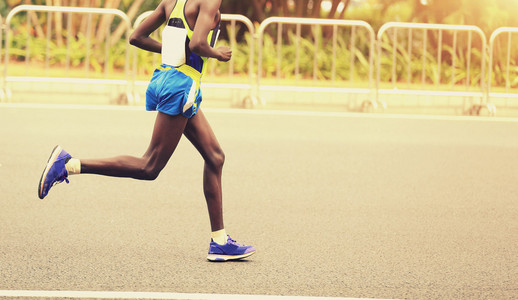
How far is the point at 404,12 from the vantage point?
22.2 metres

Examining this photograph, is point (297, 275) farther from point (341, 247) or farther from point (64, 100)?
point (64, 100)

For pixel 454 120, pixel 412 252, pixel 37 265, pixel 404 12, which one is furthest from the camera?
pixel 404 12

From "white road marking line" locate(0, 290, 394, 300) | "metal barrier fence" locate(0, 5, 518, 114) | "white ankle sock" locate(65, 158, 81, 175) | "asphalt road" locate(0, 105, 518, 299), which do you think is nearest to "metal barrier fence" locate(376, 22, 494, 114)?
"metal barrier fence" locate(0, 5, 518, 114)

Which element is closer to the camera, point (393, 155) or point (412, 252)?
point (412, 252)

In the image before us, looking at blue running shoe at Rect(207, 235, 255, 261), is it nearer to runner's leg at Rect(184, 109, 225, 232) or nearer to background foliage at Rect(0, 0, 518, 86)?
runner's leg at Rect(184, 109, 225, 232)

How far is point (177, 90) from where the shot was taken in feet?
18.4

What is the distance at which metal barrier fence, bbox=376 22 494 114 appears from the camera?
1466 cm

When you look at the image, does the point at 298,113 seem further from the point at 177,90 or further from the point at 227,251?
the point at 177,90

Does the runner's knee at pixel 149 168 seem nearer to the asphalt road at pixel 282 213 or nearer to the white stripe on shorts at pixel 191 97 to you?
the white stripe on shorts at pixel 191 97

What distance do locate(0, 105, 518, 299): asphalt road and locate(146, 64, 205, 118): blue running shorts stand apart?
86cm

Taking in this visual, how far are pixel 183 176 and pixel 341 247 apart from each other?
2.86 meters

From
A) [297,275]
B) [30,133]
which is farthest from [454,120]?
[297,275]

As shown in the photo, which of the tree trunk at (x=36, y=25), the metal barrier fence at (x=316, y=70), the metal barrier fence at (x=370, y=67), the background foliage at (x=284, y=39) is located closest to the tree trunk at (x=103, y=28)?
the background foliage at (x=284, y=39)

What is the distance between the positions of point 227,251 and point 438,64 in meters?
8.85
